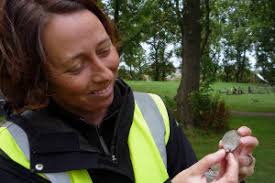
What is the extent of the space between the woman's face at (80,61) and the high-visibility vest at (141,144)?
6.6 inches

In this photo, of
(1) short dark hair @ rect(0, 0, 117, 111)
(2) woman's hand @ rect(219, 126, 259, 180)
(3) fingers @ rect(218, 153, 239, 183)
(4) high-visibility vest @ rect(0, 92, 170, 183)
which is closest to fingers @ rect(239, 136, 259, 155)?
(2) woman's hand @ rect(219, 126, 259, 180)

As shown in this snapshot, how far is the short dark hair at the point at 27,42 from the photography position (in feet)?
5.90

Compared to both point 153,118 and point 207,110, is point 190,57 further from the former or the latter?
point 153,118

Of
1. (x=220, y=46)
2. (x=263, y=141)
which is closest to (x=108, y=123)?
(x=263, y=141)

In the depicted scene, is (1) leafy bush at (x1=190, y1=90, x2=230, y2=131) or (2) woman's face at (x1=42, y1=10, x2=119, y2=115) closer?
(2) woman's face at (x1=42, y1=10, x2=119, y2=115)

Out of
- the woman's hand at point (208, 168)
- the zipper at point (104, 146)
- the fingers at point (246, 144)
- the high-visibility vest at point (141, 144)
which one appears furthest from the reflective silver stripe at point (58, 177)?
the fingers at point (246, 144)

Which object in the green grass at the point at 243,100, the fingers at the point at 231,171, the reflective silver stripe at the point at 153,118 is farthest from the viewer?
the green grass at the point at 243,100

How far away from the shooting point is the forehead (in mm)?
1774

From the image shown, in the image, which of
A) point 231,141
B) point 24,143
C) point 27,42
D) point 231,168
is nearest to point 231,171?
point 231,168

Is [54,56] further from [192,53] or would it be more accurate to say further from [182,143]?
[192,53]

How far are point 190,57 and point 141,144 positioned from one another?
11.8 meters

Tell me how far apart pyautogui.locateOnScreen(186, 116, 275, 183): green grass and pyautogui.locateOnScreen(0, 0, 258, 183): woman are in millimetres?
6916

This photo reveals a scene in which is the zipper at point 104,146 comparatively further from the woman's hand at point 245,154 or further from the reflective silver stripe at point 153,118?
the woman's hand at point 245,154

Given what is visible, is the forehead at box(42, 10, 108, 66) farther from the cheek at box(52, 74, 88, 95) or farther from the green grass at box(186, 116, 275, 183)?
the green grass at box(186, 116, 275, 183)
